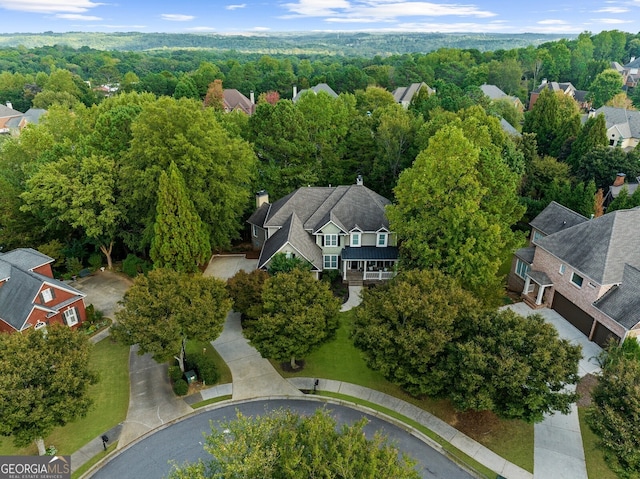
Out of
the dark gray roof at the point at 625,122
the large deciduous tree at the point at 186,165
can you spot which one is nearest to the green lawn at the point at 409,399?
the large deciduous tree at the point at 186,165

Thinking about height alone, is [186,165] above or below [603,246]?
above

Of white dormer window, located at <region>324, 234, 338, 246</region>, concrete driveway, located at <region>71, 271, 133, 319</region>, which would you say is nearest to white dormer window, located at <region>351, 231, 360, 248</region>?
white dormer window, located at <region>324, 234, 338, 246</region>

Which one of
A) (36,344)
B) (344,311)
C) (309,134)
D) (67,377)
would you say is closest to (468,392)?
(344,311)

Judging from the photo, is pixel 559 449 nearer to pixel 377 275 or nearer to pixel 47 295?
pixel 377 275

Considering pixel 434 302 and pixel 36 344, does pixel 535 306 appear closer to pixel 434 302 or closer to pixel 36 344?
pixel 434 302

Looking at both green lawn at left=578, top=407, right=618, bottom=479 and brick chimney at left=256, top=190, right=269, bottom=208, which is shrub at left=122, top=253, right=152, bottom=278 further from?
green lawn at left=578, top=407, right=618, bottom=479

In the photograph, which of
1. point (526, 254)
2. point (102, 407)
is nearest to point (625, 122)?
point (526, 254)
